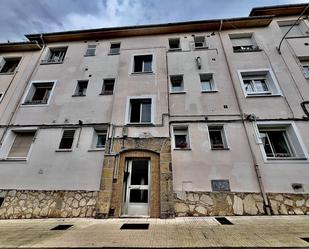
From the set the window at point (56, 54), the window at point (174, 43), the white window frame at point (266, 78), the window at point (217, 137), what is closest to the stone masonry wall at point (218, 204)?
the window at point (217, 137)

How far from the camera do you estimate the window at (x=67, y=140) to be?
8.37m

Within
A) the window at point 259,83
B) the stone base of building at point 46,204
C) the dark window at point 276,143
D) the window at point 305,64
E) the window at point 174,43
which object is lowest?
the stone base of building at point 46,204

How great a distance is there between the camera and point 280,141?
7.89m

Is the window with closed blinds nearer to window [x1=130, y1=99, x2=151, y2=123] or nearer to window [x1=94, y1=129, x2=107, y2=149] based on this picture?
window [x1=94, y1=129, x2=107, y2=149]

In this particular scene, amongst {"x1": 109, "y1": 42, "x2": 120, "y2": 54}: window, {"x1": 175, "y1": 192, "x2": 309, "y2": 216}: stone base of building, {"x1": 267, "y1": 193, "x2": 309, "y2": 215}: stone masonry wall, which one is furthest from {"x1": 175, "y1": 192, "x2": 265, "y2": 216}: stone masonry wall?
{"x1": 109, "y1": 42, "x2": 120, "y2": 54}: window

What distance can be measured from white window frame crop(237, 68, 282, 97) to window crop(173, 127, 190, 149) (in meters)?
3.81

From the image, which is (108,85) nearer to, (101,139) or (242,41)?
(101,139)

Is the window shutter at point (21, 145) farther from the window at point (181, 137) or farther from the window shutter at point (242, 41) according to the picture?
the window shutter at point (242, 41)

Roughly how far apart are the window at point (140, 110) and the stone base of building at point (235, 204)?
13.4 feet

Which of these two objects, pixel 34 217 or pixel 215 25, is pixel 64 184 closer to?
pixel 34 217

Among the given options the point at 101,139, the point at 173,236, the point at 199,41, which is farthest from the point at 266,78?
the point at 101,139

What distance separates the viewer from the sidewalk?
3592 mm

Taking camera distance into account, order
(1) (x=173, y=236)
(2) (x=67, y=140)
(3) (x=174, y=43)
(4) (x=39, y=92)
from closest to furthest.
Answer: (1) (x=173, y=236) → (2) (x=67, y=140) → (4) (x=39, y=92) → (3) (x=174, y=43)

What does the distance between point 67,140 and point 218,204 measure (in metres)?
7.62
